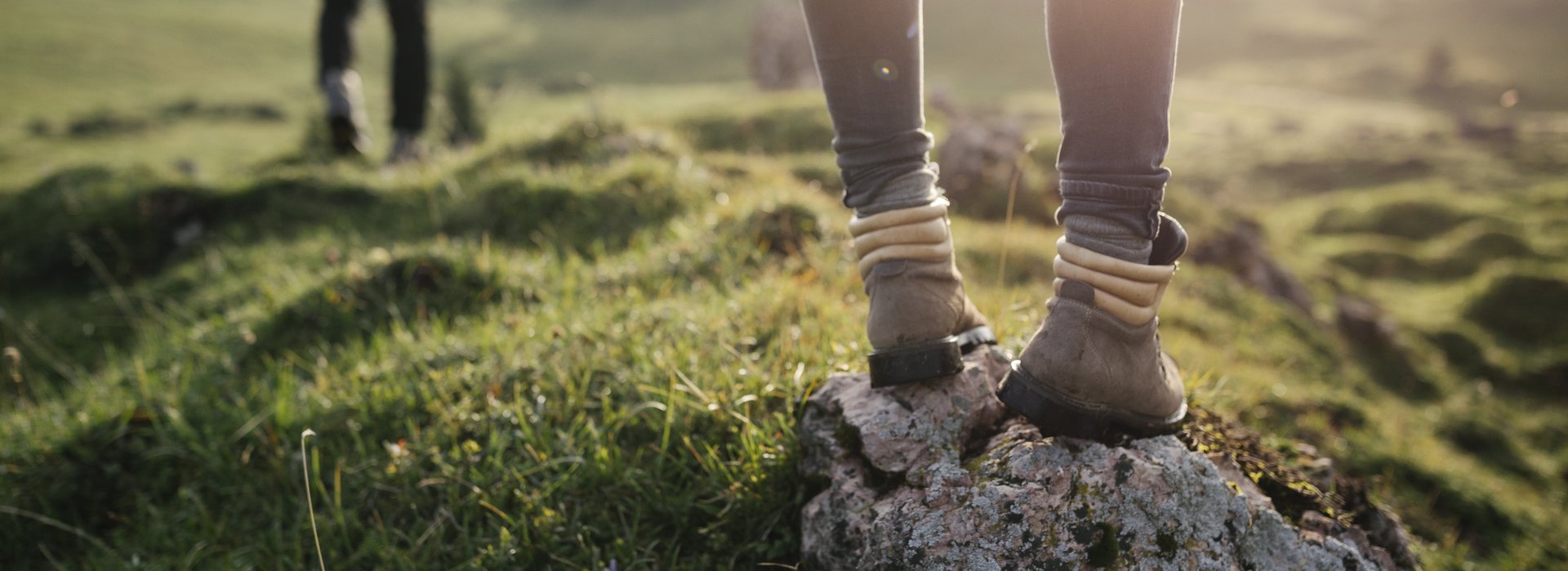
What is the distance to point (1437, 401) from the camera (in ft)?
29.5

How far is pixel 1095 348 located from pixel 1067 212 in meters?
0.34

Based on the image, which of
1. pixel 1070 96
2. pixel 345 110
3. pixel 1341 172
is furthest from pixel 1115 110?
pixel 1341 172

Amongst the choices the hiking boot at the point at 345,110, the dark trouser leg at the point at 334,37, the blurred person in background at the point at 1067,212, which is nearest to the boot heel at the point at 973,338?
the blurred person in background at the point at 1067,212

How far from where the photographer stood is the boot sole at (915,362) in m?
2.02

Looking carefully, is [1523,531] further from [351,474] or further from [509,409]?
[351,474]

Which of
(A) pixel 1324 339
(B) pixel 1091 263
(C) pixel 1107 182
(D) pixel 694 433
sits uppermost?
(C) pixel 1107 182

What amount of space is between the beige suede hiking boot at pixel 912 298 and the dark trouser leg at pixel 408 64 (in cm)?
750

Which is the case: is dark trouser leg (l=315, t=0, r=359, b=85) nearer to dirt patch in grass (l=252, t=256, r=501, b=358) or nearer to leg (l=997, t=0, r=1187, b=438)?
dirt patch in grass (l=252, t=256, r=501, b=358)

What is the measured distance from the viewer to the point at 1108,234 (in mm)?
1793

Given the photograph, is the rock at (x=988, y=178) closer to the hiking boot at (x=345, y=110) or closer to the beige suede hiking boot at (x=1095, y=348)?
the hiking boot at (x=345, y=110)

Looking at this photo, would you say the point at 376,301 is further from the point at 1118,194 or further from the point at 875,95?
the point at 1118,194

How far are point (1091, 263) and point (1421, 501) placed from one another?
5089mm

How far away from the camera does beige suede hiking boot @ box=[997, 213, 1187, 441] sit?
5.94 feet

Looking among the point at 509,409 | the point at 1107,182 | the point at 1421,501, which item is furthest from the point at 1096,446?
the point at 1421,501
